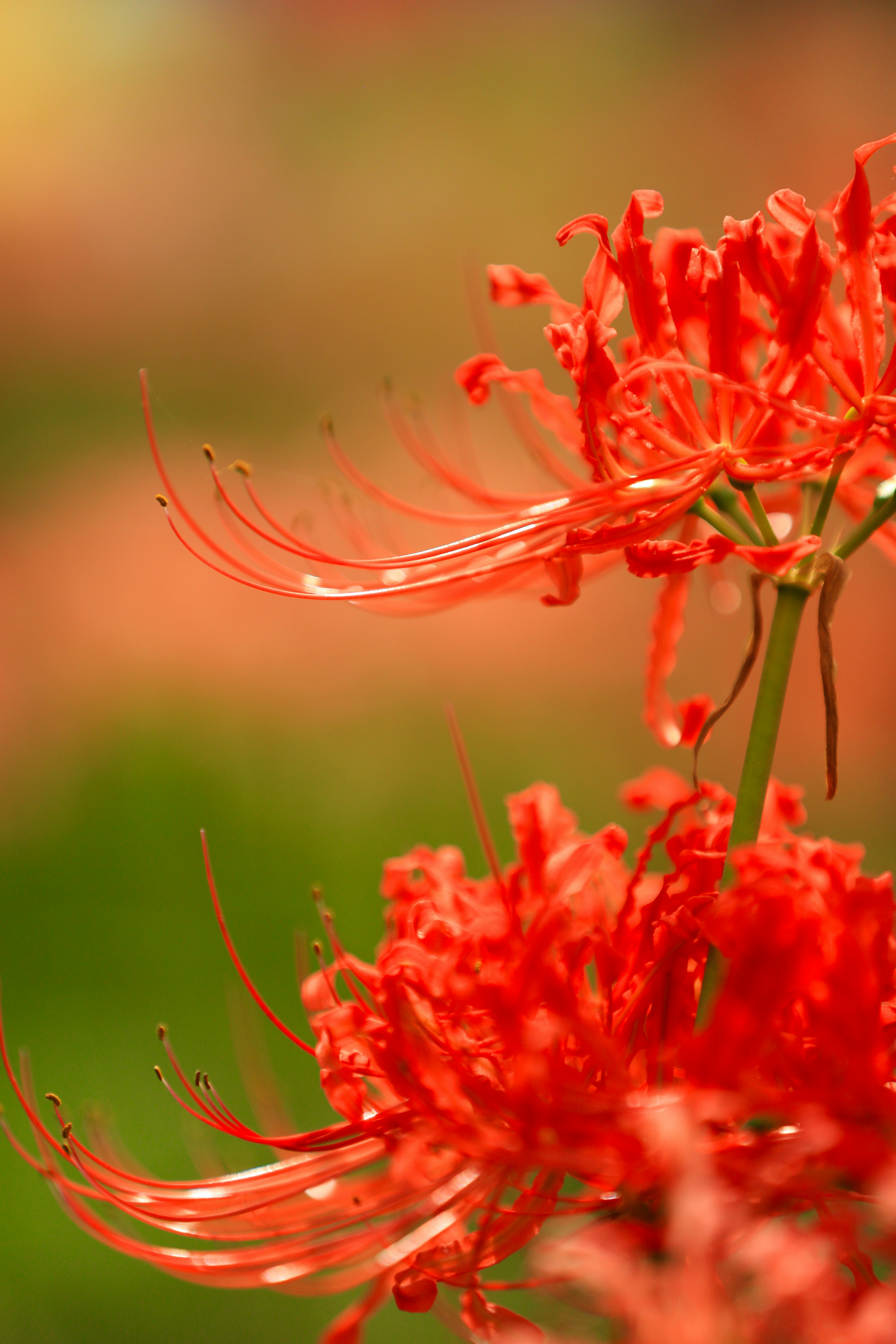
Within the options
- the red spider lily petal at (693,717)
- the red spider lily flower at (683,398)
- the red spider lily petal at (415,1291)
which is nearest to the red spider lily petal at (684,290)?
the red spider lily flower at (683,398)

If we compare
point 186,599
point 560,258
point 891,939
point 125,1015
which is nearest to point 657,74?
point 560,258

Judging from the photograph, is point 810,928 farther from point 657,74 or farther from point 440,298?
point 657,74

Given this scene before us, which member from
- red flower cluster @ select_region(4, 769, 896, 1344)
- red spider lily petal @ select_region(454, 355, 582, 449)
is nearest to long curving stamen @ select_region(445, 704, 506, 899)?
red flower cluster @ select_region(4, 769, 896, 1344)

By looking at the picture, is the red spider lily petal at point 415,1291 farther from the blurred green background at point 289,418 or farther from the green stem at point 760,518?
the blurred green background at point 289,418

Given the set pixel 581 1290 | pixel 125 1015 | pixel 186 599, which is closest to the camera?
pixel 581 1290

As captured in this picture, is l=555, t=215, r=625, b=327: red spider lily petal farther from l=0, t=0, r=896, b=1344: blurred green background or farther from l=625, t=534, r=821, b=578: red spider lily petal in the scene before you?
l=0, t=0, r=896, b=1344: blurred green background

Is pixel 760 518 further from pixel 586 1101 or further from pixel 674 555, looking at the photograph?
pixel 586 1101
